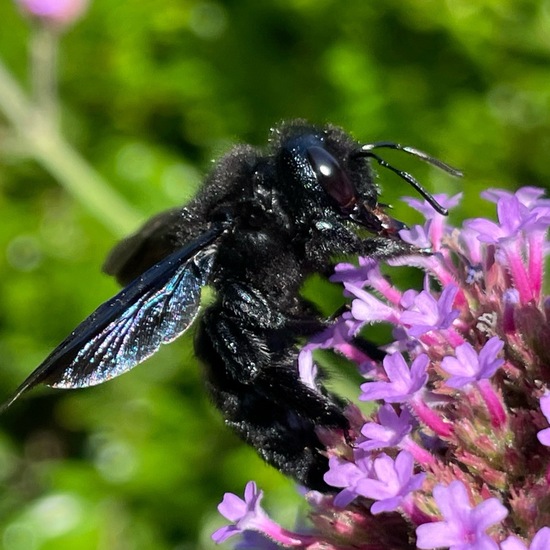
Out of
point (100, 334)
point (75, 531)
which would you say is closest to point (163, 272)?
point (100, 334)

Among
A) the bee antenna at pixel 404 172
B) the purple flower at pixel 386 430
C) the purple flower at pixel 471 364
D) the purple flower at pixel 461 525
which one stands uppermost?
the bee antenna at pixel 404 172

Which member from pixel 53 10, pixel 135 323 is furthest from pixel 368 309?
pixel 53 10

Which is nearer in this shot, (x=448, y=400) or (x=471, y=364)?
(x=471, y=364)

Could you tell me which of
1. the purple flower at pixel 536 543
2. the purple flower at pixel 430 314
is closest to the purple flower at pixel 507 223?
the purple flower at pixel 430 314

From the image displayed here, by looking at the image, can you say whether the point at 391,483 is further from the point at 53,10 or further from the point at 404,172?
the point at 53,10

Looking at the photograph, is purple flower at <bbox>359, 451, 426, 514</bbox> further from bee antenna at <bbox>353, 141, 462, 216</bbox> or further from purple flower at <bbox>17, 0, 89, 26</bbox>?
purple flower at <bbox>17, 0, 89, 26</bbox>

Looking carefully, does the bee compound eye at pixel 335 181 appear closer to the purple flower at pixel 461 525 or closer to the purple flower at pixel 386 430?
the purple flower at pixel 386 430
